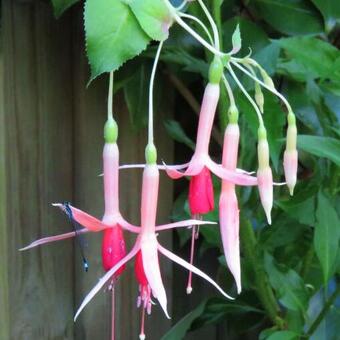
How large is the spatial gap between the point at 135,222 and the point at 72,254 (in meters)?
0.11

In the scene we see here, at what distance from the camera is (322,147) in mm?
721

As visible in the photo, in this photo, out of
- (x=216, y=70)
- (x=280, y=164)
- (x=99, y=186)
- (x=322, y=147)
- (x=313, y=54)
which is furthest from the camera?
(x=99, y=186)

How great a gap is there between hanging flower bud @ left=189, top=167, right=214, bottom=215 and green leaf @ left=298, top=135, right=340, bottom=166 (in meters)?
0.27

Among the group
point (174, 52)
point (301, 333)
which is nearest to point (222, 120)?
point (174, 52)

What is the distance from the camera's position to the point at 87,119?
1013 mm

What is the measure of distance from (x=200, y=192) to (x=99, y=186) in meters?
0.59

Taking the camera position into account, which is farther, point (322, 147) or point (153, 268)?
point (322, 147)

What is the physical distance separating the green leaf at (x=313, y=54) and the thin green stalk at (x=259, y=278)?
198mm

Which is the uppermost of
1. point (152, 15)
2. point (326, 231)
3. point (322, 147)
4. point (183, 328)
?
point (152, 15)

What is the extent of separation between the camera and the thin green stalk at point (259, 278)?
2.84 ft

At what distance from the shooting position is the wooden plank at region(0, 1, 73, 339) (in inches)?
37.4

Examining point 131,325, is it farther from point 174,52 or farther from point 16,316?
point 174,52

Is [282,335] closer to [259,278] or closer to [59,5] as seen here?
[259,278]

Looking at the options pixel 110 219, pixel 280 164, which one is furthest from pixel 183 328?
pixel 110 219
